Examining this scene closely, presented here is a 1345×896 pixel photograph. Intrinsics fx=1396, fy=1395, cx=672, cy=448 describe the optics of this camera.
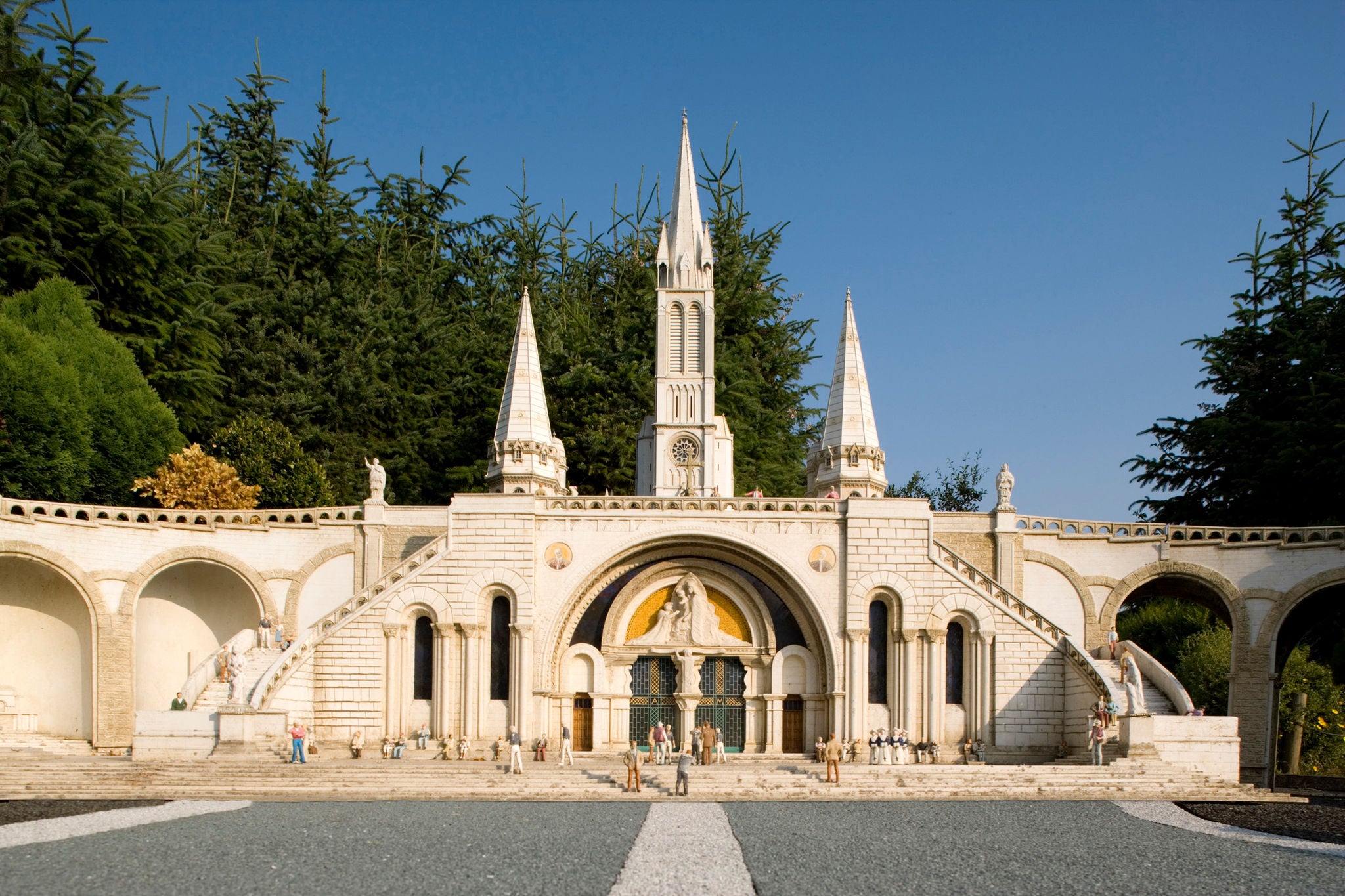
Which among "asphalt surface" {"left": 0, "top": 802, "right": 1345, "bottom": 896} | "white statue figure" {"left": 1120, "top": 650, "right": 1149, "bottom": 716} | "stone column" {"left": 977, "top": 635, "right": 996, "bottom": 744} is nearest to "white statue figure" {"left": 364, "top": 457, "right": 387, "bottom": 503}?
"asphalt surface" {"left": 0, "top": 802, "right": 1345, "bottom": 896}

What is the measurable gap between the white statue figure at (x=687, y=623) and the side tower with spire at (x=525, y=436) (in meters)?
6.45

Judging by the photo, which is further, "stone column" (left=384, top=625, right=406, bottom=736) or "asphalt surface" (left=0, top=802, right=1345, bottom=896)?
"stone column" (left=384, top=625, right=406, bottom=736)

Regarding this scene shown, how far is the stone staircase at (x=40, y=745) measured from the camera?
1396 inches

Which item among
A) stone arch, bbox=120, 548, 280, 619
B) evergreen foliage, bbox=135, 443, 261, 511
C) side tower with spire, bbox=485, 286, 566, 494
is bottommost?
stone arch, bbox=120, 548, 280, 619

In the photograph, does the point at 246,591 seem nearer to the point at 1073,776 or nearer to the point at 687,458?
the point at 687,458

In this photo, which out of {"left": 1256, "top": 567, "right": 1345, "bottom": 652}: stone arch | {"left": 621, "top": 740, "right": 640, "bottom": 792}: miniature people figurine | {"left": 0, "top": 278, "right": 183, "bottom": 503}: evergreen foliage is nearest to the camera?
{"left": 621, "top": 740, "right": 640, "bottom": 792}: miniature people figurine

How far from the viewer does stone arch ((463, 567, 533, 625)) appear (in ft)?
123

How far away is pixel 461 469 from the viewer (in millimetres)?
51531

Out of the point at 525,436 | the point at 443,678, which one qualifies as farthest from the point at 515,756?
the point at 525,436

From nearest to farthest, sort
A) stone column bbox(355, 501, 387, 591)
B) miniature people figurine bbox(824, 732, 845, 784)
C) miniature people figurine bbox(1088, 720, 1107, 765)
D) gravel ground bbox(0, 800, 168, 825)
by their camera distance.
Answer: gravel ground bbox(0, 800, 168, 825) < miniature people figurine bbox(824, 732, 845, 784) < miniature people figurine bbox(1088, 720, 1107, 765) < stone column bbox(355, 501, 387, 591)

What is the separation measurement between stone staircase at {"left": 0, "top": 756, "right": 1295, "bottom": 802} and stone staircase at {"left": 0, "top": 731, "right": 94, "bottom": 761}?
13.9ft

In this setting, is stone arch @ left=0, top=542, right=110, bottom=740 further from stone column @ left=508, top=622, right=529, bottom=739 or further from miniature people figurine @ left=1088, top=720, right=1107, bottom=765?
miniature people figurine @ left=1088, top=720, right=1107, bottom=765

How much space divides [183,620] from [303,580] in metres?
4.00

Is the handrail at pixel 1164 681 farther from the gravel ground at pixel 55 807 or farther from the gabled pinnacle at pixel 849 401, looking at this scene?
the gravel ground at pixel 55 807
